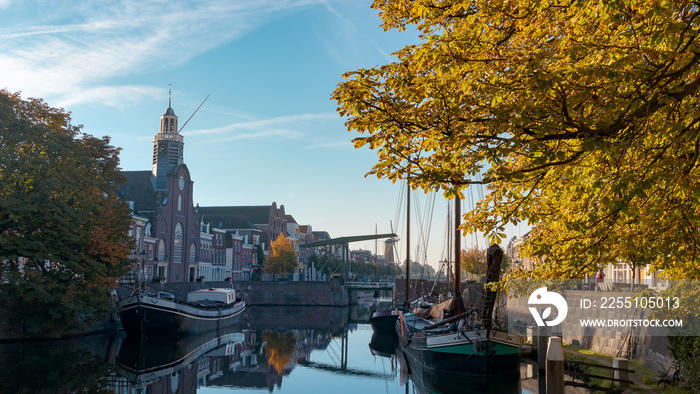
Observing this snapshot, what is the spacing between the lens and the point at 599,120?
7840 mm

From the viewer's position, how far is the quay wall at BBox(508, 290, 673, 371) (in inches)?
758

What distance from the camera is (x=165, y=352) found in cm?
3172

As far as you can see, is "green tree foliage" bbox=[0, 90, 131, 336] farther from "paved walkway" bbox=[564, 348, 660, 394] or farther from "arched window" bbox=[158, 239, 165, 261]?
"arched window" bbox=[158, 239, 165, 261]

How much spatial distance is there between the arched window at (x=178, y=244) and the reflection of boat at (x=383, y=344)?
95.9 feet

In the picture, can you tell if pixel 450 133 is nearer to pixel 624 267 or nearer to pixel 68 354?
pixel 68 354

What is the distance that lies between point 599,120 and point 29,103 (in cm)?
3035

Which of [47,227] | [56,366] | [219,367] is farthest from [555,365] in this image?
[47,227]

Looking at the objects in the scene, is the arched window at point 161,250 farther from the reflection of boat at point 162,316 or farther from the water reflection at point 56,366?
the water reflection at point 56,366

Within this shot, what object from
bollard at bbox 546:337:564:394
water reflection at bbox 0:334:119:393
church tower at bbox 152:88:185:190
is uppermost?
church tower at bbox 152:88:185:190

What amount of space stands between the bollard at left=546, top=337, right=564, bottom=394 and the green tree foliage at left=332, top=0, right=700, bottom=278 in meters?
5.20

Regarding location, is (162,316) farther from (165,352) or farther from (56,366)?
(56,366)

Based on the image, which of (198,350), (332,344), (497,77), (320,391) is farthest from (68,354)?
(497,77)

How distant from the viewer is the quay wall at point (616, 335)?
19.3 metres
